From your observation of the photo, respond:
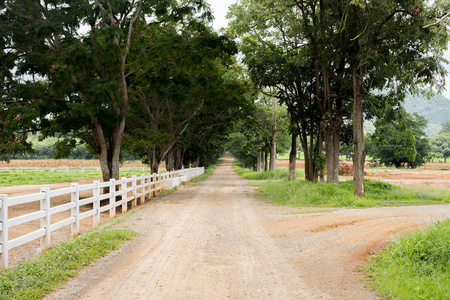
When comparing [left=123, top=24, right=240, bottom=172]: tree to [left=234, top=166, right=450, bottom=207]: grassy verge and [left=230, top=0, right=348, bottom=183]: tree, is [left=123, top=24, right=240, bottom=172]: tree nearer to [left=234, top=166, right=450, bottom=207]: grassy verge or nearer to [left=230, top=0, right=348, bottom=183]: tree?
[left=230, top=0, right=348, bottom=183]: tree

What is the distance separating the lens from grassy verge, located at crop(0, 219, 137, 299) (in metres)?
4.68

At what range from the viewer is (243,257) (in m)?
6.61

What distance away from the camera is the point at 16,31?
14031mm

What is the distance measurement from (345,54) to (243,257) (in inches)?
472

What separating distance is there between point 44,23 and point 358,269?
13151 mm

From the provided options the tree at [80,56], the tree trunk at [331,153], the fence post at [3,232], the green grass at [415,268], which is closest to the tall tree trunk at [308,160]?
the tree trunk at [331,153]

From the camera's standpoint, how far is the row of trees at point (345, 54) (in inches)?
525

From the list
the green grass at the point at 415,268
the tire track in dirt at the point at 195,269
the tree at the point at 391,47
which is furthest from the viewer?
the tree at the point at 391,47

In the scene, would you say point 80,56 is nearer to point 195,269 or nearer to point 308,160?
point 195,269

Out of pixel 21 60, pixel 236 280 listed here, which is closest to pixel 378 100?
pixel 236 280

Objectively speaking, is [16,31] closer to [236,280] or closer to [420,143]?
[236,280]

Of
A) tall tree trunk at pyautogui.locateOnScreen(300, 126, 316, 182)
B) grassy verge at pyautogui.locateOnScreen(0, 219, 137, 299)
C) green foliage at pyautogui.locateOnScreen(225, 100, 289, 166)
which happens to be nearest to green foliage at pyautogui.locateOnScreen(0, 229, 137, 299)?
grassy verge at pyautogui.locateOnScreen(0, 219, 137, 299)

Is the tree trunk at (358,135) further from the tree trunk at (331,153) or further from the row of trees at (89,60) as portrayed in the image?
the row of trees at (89,60)

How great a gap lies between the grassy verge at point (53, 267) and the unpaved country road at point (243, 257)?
0.21 meters
